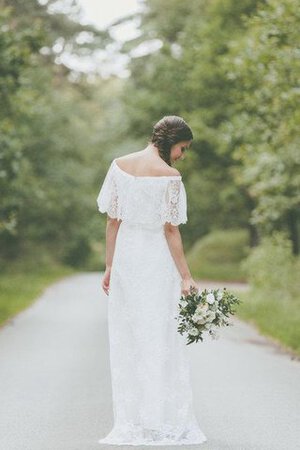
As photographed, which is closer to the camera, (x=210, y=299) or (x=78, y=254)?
(x=210, y=299)

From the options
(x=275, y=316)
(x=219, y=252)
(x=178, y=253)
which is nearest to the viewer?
(x=178, y=253)

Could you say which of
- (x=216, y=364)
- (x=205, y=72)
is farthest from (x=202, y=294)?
(x=205, y=72)

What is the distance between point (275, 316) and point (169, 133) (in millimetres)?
12168

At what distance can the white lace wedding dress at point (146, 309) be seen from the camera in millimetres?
7258

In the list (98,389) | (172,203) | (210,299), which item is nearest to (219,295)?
(210,299)

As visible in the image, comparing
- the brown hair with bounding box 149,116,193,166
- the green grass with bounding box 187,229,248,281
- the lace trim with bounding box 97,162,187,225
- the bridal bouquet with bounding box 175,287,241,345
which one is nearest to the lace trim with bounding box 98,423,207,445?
the bridal bouquet with bounding box 175,287,241,345

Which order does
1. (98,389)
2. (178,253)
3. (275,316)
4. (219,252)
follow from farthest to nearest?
(219,252)
(275,316)
(98,389)
(178,253)

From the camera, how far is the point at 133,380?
289 inches

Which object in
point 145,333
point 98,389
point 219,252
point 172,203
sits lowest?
point 98,389

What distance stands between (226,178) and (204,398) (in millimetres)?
31707

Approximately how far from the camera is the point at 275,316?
62.1 ft

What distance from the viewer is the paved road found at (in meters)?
7.57

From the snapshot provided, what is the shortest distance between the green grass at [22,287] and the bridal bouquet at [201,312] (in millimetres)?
10975

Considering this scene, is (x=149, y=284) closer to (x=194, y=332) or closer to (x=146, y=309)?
(x=146, y=309)
